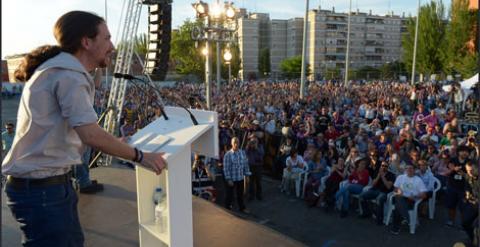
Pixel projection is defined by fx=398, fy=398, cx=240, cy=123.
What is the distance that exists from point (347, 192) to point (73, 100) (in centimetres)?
644

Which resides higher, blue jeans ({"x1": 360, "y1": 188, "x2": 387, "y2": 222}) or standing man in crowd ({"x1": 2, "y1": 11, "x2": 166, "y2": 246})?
standing man in crowd ({"x1": 2, "y1": 11, "x2": 166, "y2": 246})

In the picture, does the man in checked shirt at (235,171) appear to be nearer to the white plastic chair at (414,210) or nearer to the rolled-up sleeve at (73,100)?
the white plastic chair at (414,210)

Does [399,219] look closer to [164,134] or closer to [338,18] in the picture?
[164,134]

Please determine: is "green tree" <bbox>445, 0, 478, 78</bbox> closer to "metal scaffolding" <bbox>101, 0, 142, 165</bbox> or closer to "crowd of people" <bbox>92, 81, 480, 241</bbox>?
"crowd of people" <bbox>92, 81, 480, 241</bbox>

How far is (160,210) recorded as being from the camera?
2.40 m

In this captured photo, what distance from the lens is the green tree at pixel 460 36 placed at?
3185cm

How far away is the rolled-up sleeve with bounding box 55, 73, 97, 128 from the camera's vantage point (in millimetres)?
1424

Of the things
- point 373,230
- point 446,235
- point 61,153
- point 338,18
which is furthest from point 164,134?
point 338,18

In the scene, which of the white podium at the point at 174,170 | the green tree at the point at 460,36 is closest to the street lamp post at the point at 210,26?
the white podium at the point at 174,170

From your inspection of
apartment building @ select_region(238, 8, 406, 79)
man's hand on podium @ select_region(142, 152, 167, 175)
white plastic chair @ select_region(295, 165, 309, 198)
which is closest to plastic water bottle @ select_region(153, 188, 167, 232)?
man's hand on podium @ select_region(142, 152, 167, 175)

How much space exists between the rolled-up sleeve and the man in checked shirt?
20.1 ft

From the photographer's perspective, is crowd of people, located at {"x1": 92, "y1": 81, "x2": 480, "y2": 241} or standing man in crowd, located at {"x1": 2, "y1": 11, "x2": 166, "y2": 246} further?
crowd of people, located at {"x1": 92, "y1": 81, "x2": 480, "y2": 241}

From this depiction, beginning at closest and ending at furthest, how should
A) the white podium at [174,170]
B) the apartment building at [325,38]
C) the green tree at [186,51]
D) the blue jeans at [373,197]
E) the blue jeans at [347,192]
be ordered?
the white podium at [174,170], the blue jeans at [373,197], the blue jeans at [347,192], the green tree at [186,51], the apartment building at [325,38]

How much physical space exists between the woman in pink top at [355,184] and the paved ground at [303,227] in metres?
0.25
